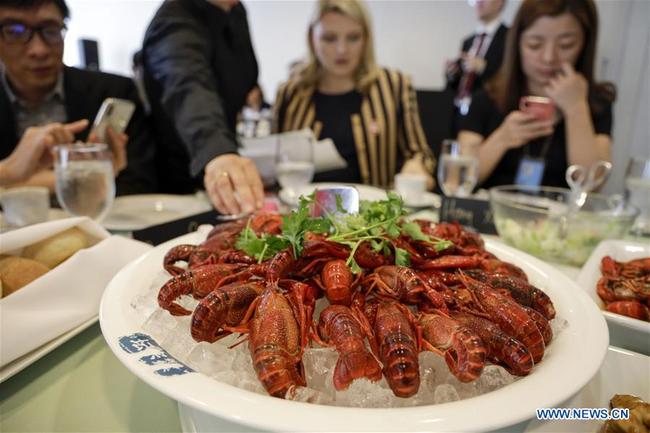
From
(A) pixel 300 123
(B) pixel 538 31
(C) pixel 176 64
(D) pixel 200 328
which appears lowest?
(D) pixel 200 328

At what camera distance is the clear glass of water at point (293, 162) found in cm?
190

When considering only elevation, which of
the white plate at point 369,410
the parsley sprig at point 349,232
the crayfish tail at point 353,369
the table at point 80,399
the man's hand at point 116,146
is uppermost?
the man's hand at point 116,146

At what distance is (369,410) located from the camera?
50 cm

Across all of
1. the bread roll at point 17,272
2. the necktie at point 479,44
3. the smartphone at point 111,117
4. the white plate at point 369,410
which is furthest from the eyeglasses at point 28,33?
the necktie at point 479,44

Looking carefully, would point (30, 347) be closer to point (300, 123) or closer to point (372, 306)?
point (372, 306)

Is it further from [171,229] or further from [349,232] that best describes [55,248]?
[349,232]

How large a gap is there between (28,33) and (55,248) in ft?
3.88

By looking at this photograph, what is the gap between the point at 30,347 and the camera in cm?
75

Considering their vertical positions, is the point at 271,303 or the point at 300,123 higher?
the point at 300,123

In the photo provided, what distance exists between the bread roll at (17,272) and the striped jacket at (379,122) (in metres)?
2.28

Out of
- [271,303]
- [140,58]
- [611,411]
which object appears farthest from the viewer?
[140,58]

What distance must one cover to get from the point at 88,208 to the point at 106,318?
2.81 ft

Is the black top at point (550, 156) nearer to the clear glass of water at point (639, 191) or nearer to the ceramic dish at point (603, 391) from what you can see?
the clear glass of water at point (639, 191)

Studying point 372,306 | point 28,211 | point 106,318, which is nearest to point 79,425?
point 106,318
